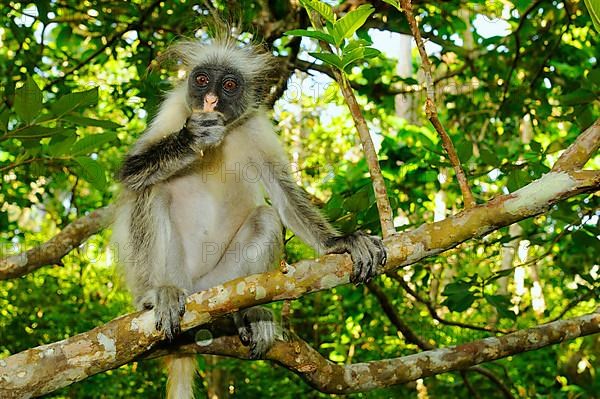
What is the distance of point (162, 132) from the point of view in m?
4.48

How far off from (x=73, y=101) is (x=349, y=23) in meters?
1.64

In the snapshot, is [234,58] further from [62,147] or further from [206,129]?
[62,147]

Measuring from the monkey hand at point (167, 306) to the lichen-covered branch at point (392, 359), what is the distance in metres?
0.26

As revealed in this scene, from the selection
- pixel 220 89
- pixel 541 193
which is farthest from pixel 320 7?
pixel 220 89

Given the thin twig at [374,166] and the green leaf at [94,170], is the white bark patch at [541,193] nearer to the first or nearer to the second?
the thin twig at [374,166]

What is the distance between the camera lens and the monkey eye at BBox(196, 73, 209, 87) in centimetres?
456

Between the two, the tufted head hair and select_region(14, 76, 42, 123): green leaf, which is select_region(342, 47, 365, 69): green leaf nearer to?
select_region(14, 76, 42, 123): green leaf

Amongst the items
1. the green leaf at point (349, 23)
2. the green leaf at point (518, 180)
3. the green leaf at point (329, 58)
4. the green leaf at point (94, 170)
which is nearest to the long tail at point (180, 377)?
the green leaf at point (94, 170)

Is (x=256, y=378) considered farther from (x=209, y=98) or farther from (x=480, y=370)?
(x=209, y=98)

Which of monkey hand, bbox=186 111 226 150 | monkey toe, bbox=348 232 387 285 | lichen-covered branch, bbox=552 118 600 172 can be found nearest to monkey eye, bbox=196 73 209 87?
monkey hand, bbox=186 111 226 150

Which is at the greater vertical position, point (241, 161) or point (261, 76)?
point (261, 76)

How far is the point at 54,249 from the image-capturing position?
549cm

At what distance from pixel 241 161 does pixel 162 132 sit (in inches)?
24.5

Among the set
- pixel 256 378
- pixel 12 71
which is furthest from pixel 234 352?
pixel 256 378
